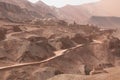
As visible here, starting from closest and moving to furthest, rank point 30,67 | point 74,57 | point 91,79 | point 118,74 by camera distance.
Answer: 1. point 91,79
2. point 118,74
3. point 30,67
4. point 74,57

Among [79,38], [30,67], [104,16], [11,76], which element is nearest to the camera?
[11,76]

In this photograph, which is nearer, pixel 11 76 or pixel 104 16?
pixel 11 76

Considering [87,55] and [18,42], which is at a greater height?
[18,42]

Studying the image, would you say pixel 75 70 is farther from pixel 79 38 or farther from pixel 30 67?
pixel 79 38

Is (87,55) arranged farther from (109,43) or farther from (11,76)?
(11,76)

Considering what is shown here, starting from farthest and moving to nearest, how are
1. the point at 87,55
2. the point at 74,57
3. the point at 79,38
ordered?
the point at 79,38 < the point at 87,55 < the point at 74,57

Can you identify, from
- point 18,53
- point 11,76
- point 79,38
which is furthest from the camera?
point 79,38

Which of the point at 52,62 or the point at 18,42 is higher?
the point at 18,42

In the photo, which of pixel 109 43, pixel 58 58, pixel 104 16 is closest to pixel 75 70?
pixel 58 58

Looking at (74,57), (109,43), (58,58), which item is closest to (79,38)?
(109,43)
